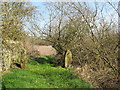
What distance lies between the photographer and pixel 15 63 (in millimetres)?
8453

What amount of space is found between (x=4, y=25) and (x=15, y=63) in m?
2.97

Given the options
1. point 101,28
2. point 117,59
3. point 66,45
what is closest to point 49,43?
point 66,45

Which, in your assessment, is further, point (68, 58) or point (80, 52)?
point (68, 58)

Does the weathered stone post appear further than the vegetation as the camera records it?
Yes

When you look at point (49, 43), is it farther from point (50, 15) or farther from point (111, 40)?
point (111, 40)

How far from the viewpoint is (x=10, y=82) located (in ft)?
15.8

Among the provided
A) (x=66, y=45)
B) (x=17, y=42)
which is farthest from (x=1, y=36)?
(x=66, y=45)

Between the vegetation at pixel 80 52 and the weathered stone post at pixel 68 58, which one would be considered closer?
the vegetation at pixel 80 52

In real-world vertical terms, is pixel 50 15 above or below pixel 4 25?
above

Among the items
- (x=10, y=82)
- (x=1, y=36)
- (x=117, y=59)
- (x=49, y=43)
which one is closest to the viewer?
(x=10, y=82)

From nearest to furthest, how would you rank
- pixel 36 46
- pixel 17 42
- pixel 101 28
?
pixel 101 28 → pixel 17 42 → pixel 36 46

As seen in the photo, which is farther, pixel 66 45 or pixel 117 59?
pixel 66 45

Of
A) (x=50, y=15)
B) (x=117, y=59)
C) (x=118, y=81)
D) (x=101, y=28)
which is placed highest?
(x=50, y=15)

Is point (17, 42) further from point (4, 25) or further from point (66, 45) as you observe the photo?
point (66, 45)
